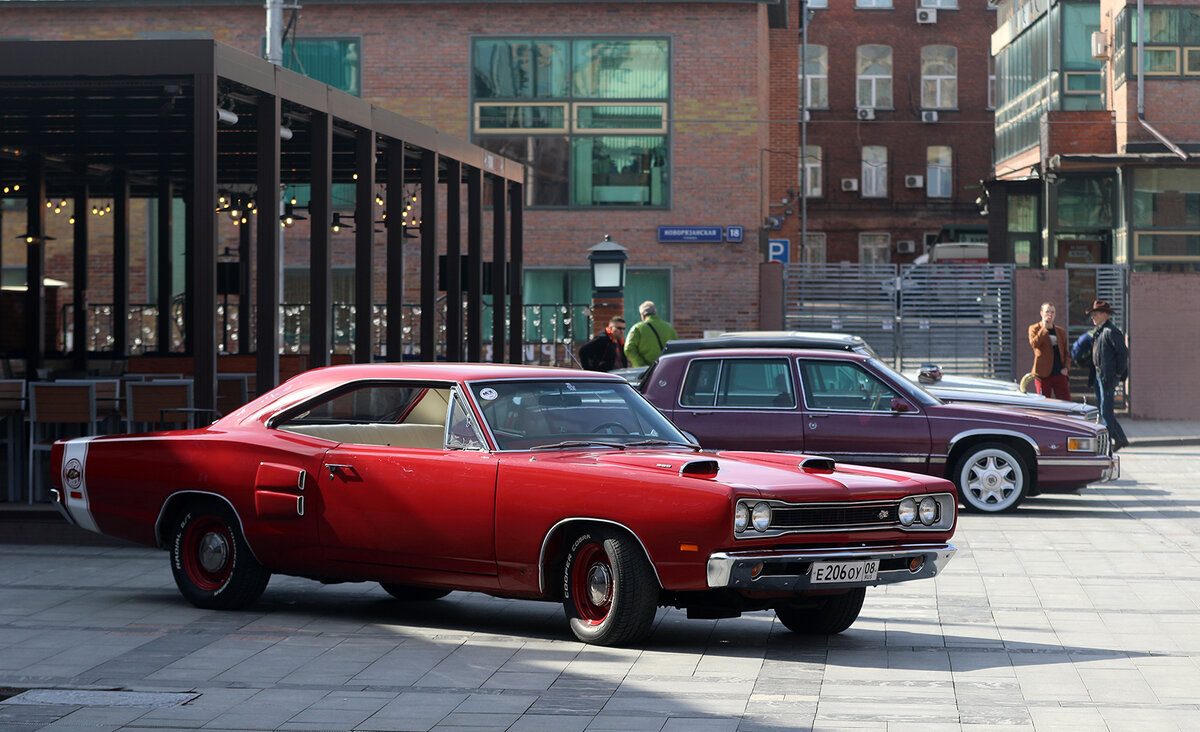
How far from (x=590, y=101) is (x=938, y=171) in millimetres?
30363

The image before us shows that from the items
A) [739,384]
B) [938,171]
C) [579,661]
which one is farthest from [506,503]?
[938,171]

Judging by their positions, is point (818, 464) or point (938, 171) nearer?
point (818, 464)

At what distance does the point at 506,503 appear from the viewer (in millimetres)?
8156

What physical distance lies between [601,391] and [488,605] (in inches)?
64.9

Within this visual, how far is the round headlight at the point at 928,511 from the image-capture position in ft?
26.9

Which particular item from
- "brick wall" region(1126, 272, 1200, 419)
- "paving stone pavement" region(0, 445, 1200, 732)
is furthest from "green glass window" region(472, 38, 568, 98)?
"paving stone pavement" region(0, 445, 1200, 732)

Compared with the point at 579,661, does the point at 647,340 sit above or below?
above

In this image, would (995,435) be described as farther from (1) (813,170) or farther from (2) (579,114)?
(1) (813,170)

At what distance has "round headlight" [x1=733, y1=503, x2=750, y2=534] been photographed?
7.51m

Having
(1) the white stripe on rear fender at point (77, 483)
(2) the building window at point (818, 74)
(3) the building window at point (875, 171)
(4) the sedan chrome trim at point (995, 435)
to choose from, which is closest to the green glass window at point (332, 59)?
(4) the sedan chrome trim at point (995, 435)

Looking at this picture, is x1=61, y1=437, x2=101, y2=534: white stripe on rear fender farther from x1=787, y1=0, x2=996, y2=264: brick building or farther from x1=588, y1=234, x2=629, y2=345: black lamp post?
x1=787, y1=0, x2=996, y2=264: brick building

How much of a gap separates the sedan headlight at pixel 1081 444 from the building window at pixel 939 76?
45598 mm

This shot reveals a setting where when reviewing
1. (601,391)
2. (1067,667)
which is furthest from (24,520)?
(1067,667)

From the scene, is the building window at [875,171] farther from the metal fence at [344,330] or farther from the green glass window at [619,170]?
the metal fence at [344,330]
